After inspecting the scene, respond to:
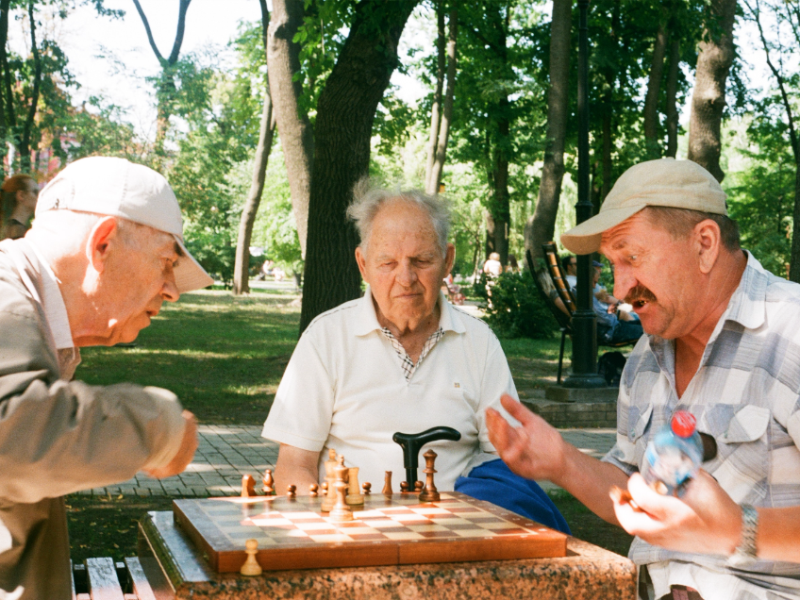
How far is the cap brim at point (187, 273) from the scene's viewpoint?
2.07 meters

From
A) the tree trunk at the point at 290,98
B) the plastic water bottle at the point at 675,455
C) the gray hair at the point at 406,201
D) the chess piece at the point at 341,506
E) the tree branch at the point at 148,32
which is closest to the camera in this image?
the plastic water bottle at the point at 675,455

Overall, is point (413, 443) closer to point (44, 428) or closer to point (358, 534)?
point (358, 534)

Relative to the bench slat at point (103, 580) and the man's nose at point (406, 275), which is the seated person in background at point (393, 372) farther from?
the bench slat at point (103, 580)

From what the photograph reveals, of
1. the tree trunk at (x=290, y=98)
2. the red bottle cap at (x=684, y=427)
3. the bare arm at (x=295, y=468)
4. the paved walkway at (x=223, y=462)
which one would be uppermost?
the tree trunk at (x=290, y=98)

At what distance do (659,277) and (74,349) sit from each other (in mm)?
1568

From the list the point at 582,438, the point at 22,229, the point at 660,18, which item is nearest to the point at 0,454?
the point at 22,229

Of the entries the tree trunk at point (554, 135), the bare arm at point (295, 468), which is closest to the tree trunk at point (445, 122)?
the tree trunk at point (554, 135)

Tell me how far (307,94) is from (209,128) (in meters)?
29.4

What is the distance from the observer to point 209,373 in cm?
1223

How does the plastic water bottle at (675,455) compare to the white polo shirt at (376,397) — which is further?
the white polo shirt at (376,397)

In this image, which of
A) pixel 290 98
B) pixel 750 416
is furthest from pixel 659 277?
pixel 290 98

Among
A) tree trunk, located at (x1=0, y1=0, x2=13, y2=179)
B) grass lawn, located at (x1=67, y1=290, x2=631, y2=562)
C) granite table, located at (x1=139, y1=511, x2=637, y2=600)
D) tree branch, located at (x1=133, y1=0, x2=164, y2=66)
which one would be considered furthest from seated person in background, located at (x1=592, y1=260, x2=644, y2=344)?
tree branch, located at (x1=133, y1=0, x2=164, y2=66)

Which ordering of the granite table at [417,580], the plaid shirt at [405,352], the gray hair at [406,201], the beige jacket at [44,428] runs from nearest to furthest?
the beige jacket at [44,428] < the granite table at [417,580] < the plaid shirt at [405,352] < the gray hair at [406,201]

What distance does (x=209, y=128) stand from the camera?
125 ft
